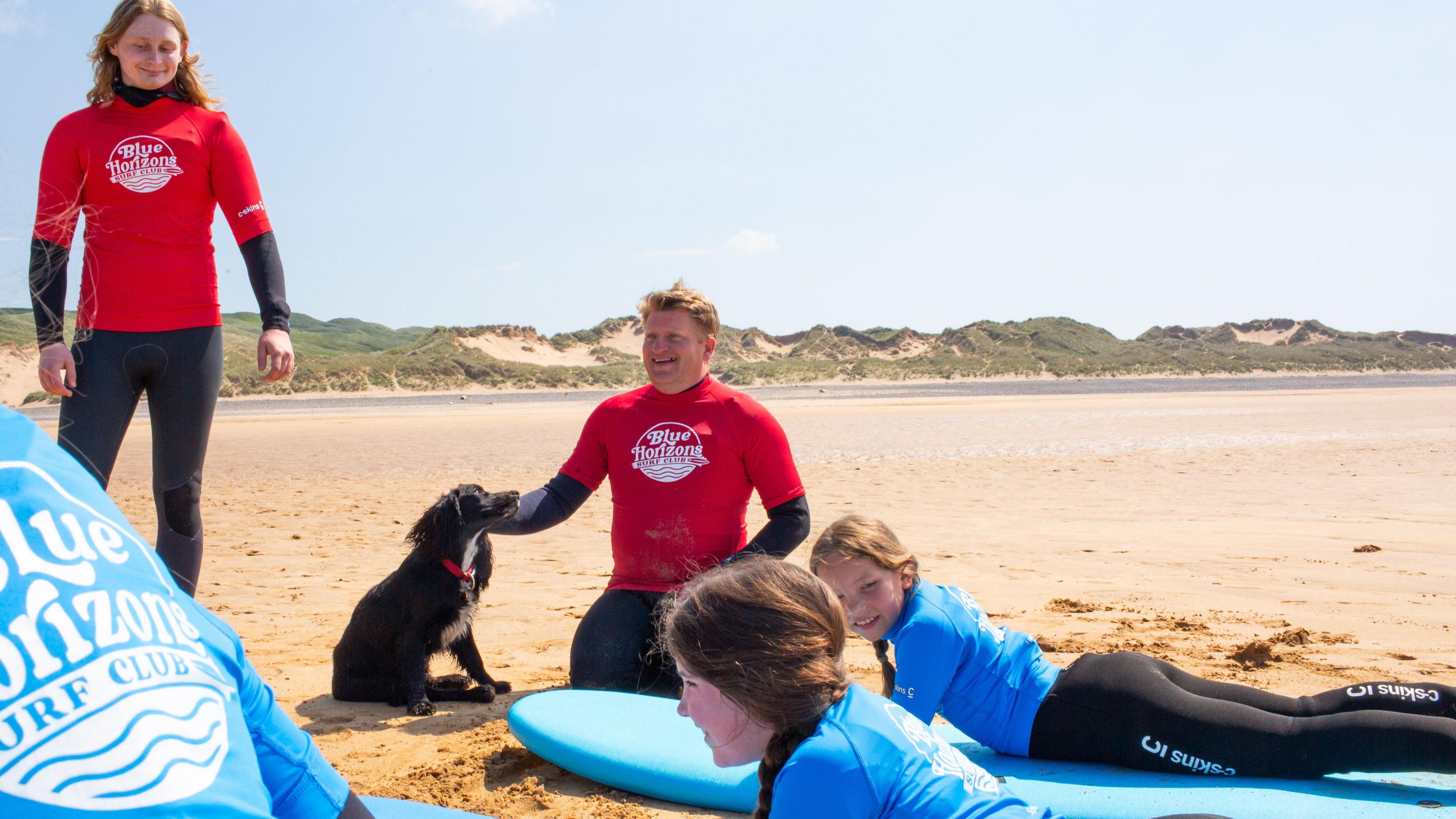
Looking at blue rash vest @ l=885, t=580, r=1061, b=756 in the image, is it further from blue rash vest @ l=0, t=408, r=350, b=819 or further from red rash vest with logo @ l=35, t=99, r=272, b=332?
red rash vest with logo @ l=35, t=99, r=272, b=332

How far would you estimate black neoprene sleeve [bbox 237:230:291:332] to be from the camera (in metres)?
3.24

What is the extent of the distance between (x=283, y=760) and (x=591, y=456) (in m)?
2.73

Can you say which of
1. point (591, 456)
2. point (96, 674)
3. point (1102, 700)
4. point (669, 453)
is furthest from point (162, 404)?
point (1102, 700)

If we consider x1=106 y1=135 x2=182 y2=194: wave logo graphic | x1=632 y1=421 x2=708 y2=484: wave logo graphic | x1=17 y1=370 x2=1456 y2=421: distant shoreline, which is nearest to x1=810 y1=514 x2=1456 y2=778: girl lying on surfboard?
x1=632 y1=421 x2=708 y2=484: wave logo graphic

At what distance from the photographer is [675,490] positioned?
365cm

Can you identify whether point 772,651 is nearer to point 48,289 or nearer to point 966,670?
point 966,670

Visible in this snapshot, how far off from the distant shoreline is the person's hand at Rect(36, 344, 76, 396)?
23.2m

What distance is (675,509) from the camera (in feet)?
12.0

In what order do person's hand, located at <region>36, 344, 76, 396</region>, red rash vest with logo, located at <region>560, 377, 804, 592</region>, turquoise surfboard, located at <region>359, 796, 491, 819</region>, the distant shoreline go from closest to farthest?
turquoise surfboard, located at <region>359, 796, 491, 819</region> < person's hand, located at <region>36, 344, 76, 396</region> < red rash vest with logo, located at <region>560, 377, 804, 592</region> < the distant shoreline

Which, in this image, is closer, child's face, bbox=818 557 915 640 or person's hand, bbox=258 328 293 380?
child's face, bbox=818 557 915 640

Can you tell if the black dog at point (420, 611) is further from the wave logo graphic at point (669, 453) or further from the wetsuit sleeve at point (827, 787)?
the wetsuit sleeve at point (827, 787)

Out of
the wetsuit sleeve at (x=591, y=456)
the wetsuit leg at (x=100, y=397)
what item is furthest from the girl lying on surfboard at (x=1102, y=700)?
the wetsuit leg at (x=100, y=397)

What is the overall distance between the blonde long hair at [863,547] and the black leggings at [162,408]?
195 cm

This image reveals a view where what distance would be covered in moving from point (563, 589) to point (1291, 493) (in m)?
7.40
